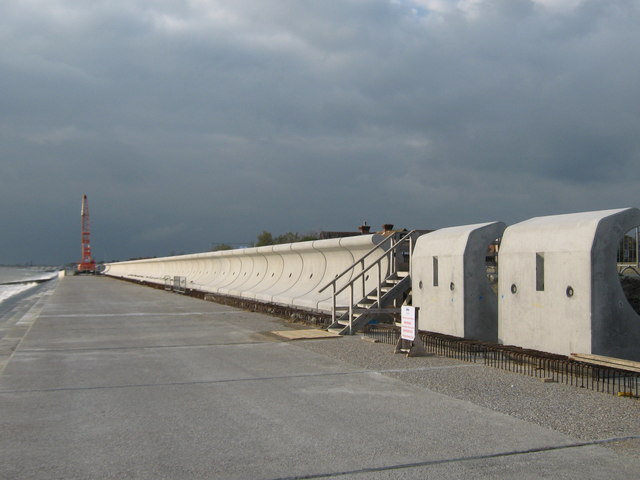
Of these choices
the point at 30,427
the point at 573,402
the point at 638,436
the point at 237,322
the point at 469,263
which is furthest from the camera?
the point at 237,322

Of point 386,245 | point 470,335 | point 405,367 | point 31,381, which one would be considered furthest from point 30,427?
point 386,245

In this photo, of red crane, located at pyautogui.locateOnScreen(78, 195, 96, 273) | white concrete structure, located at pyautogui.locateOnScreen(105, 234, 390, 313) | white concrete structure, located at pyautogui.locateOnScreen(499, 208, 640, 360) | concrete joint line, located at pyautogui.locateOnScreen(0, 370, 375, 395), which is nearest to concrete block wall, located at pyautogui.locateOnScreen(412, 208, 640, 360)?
white concrete structure, located at pyautogui.locateOnScreen(499, 208, 640, 360)

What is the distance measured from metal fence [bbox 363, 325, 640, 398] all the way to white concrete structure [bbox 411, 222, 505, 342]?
520 mm

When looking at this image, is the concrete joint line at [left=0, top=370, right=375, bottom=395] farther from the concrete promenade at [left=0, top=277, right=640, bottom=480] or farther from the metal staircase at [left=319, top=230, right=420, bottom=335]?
the metal staircase at [left=319, top=230, right=420, bottom=335]

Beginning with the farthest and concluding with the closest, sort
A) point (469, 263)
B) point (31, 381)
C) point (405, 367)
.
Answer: point (469, 263)
point (405, 367)
point (31, 381)

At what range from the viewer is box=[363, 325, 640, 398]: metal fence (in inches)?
327

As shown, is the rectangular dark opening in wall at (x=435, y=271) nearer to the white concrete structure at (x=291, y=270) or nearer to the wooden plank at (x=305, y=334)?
the wooden plank at (x=305, y=334)

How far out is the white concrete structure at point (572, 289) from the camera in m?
9.12

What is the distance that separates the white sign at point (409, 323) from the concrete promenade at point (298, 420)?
0.47m

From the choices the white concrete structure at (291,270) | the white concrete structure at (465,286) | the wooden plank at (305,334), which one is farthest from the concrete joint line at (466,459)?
the white concrete structure at (291,270)

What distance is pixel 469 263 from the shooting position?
468 inches

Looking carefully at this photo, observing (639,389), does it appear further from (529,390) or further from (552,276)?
(552,276)

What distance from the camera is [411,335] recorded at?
35.9 feet

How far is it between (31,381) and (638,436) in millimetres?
7517
